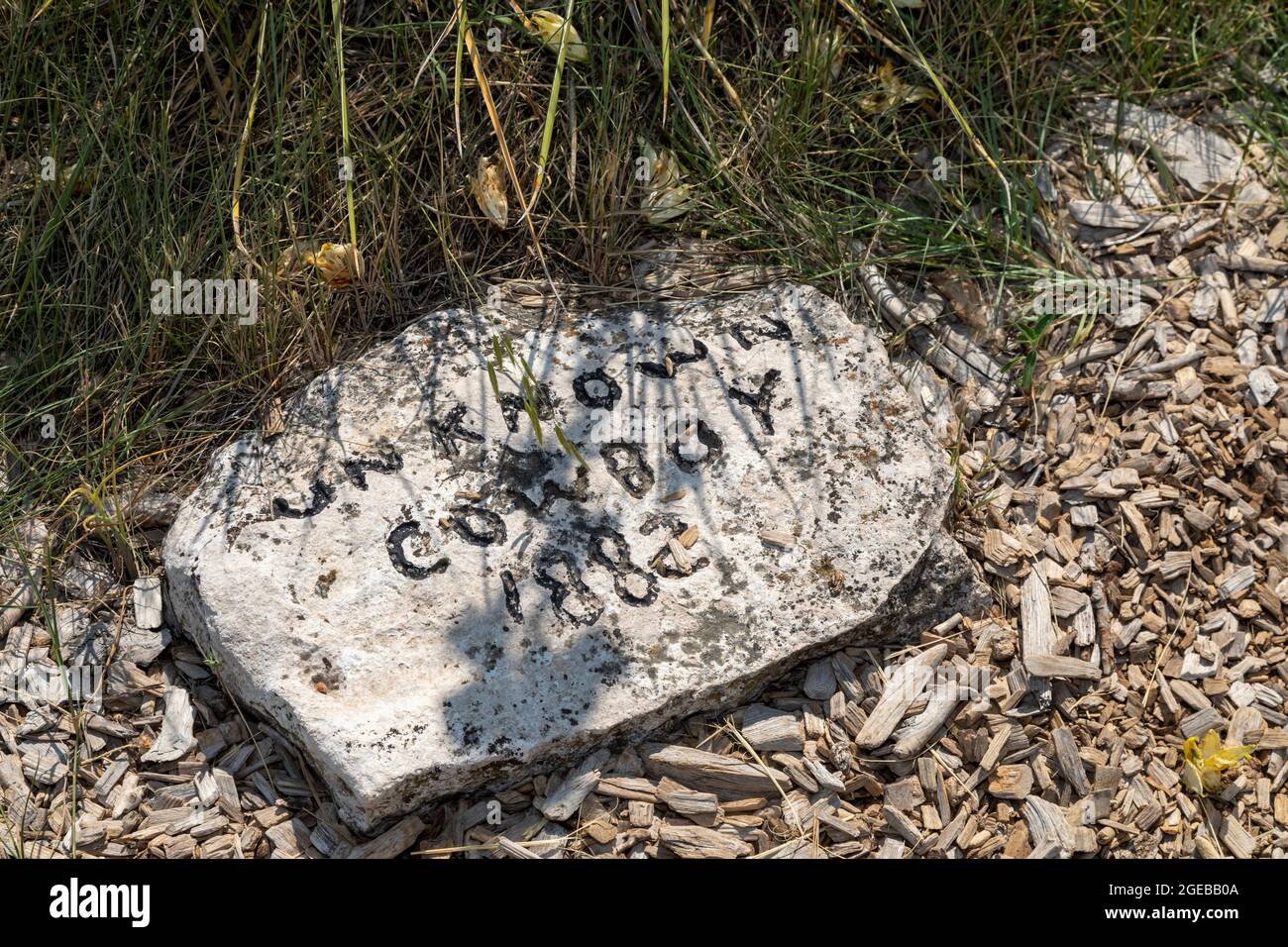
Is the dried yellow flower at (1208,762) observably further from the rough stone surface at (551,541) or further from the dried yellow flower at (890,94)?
the dried yellow flower at (890,94)

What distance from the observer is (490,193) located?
253cm

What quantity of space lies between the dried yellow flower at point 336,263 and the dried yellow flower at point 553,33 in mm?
650

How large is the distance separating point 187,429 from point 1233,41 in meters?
2.80

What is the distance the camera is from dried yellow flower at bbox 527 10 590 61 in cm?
255

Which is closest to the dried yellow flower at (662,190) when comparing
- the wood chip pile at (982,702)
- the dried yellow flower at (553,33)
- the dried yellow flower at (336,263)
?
the dried yellow flower at (553,33)

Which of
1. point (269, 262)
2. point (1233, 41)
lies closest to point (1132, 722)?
point (1233, 41)

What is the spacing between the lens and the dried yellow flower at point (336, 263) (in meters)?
2.49

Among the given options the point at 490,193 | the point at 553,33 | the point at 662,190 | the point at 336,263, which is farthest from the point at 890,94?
the point at 336,263

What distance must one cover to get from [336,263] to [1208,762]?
2.06 m

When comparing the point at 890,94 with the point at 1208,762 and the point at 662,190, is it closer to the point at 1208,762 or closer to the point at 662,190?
the point at 662,190

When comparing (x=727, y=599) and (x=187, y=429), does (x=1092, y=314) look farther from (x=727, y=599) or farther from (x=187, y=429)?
(x=187, y=429)

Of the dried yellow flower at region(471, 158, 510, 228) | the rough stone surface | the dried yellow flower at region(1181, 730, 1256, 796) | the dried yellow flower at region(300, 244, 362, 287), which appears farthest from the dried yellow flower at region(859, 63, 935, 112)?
the dried yellow flower at region(1181, 730, 1256, 796)

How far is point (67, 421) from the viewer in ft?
8.12

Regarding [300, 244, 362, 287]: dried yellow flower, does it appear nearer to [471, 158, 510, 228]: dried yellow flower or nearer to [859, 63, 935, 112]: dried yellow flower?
[471, 158, 510, 228]: dried yellow flower
